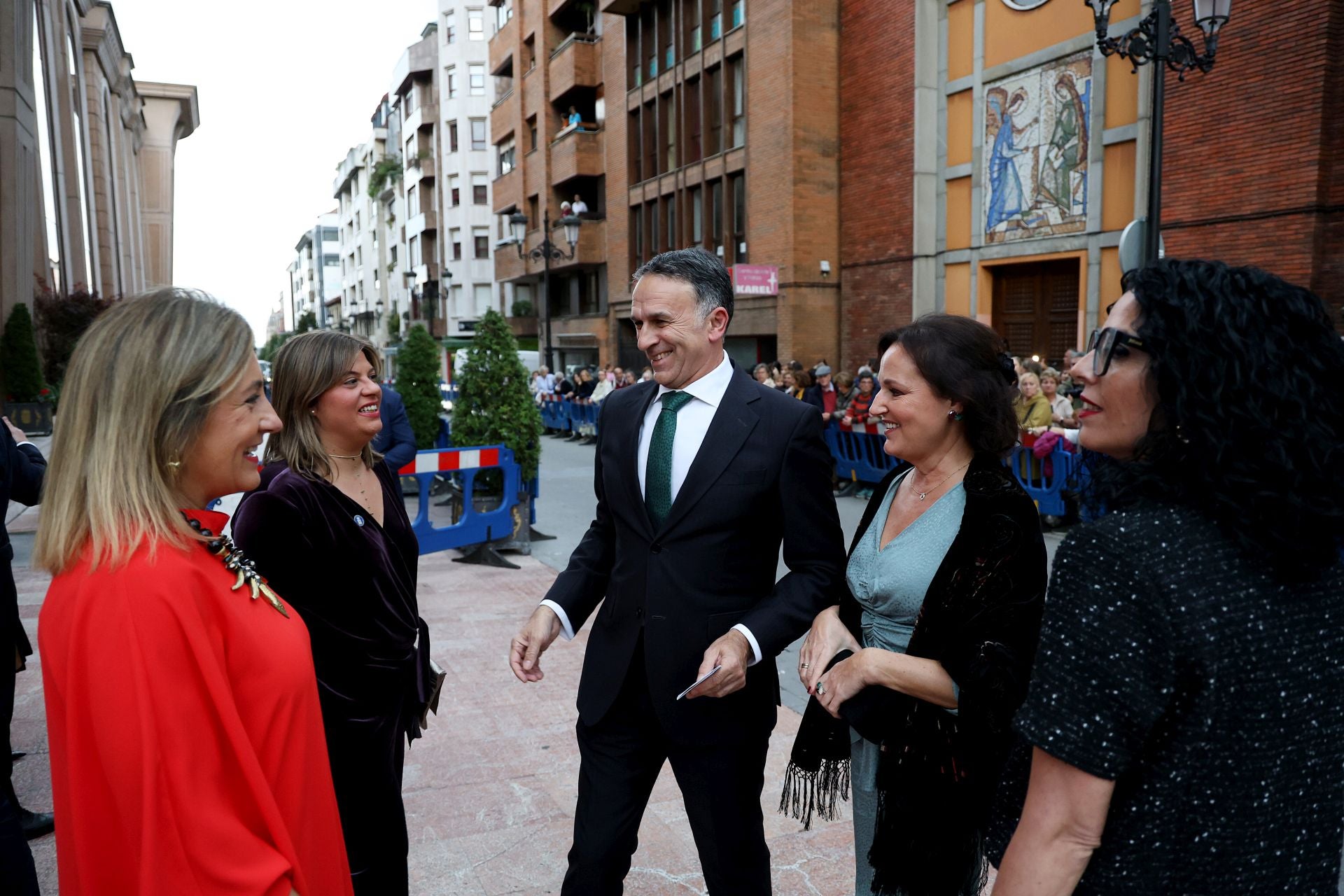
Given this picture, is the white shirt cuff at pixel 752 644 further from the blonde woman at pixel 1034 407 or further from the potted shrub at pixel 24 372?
the potted shrub at pixel 24 372

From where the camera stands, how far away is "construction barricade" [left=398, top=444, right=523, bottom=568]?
8.58 m

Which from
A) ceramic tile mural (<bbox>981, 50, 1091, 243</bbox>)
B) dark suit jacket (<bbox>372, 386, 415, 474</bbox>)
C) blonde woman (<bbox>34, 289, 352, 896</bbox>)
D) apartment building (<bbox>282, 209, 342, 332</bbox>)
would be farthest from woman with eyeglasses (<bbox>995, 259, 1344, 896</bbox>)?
apartment building (<bbox>282, 209, 342, 332</bbox>)

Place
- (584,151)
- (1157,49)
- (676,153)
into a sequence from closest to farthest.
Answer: (1157,49), (676,153), (584,151)

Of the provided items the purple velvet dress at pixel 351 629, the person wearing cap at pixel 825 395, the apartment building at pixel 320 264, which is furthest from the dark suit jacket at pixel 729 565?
the apartment building at pixel 320 264

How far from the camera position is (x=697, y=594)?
2.56 m

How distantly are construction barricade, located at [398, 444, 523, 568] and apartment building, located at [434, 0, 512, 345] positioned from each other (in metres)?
44.2

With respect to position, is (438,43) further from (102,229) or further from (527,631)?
(527,631)

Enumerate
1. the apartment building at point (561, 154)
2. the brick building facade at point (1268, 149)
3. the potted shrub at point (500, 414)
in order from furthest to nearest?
1. the apartment building at point (561, 154)
2. the brick building facade at point (1268, 149)
3. the potted shrub at point (500, 414)

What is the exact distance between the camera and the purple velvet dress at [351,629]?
271 centimetres

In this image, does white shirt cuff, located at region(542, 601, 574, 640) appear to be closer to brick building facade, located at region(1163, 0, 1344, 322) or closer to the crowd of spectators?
the crowd of spectators

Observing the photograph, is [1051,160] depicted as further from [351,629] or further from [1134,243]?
[351,629]

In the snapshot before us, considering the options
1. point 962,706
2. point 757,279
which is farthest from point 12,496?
point 757,279

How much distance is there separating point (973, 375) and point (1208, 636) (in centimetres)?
120

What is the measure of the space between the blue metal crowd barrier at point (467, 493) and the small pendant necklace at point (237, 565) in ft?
21.1
